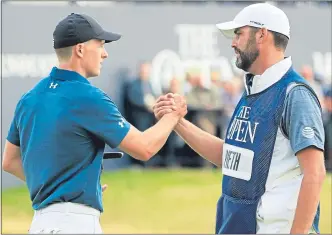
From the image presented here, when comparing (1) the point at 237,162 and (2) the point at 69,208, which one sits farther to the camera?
(1) the point at 237,162

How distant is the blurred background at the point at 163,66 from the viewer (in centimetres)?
1465

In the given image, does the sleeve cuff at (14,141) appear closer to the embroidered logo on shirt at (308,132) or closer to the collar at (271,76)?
the collar at (271,76)

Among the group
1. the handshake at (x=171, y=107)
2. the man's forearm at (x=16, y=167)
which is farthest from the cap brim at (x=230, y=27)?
the man's forearm at (x=16, y=167)

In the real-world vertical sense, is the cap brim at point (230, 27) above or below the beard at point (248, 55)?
above

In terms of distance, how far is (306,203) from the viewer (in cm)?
425

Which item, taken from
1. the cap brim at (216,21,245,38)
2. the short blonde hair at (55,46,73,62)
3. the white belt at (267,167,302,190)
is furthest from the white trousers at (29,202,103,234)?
the cap brim at (216,21,245,38)

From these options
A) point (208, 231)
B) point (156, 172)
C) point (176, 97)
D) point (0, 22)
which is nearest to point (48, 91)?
point (176, 97)

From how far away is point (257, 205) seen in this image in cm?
456

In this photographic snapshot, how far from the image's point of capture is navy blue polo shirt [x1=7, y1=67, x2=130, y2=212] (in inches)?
171

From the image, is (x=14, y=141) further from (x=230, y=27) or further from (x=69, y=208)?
(x=230, y=27)

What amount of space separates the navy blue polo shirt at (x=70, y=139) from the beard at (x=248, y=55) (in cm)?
72

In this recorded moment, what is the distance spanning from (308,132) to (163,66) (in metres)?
12.4

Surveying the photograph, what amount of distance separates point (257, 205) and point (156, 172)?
12019 millimetres

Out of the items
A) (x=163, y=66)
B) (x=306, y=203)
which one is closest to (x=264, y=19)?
(x=306, y=203)
